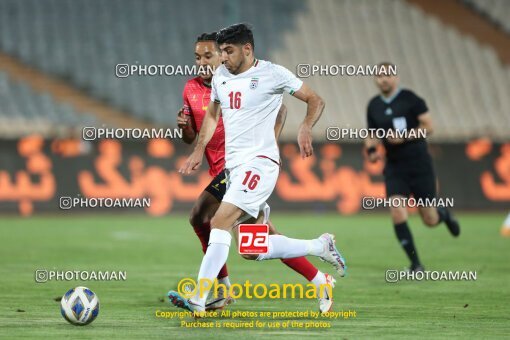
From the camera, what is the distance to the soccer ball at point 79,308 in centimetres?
721

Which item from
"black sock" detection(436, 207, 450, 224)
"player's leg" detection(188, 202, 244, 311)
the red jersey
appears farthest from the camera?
"black sock" detection(436, 207, 450, 224)

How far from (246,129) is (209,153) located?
1.14 m

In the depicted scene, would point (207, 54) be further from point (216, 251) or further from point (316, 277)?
point (316, 277)

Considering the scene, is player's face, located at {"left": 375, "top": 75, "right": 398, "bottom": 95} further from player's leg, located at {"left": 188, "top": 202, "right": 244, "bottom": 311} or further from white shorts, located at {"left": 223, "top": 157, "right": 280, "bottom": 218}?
player's leg, located at {"left": 188, "top": 202, "right": 244, "bottom": 311}

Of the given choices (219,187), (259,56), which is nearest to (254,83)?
(219,187)

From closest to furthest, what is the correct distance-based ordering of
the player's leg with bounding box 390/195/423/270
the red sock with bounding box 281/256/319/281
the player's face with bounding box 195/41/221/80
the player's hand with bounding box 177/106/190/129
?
the red sock with bounding box 281/256/319/281
the player's hand with bounding box 177/106/190/129
the player's face with bounding box 195/41/221/80
the player's leg with bounding box 390/195/423/270

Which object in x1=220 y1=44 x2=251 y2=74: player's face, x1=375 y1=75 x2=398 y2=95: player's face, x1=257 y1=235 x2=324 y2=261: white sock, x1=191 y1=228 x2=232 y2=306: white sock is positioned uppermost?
x1=375 y1=75 x2=398 y2=95: player's face

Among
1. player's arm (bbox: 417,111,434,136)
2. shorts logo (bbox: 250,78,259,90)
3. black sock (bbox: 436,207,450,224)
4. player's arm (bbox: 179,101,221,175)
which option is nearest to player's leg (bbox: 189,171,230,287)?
player's arm (bbox: 179,101,221,175)

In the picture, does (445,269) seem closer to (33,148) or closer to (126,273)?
(126,273)

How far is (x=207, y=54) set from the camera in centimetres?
846

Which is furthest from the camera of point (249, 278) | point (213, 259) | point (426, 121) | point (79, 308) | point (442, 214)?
point (442, 214)

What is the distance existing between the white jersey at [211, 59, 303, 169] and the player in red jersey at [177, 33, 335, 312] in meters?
0.38

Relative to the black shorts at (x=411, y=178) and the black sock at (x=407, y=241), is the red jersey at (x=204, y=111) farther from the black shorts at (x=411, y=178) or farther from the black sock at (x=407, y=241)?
the black shorts at (x=411, y=178)

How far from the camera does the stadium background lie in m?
21.6
